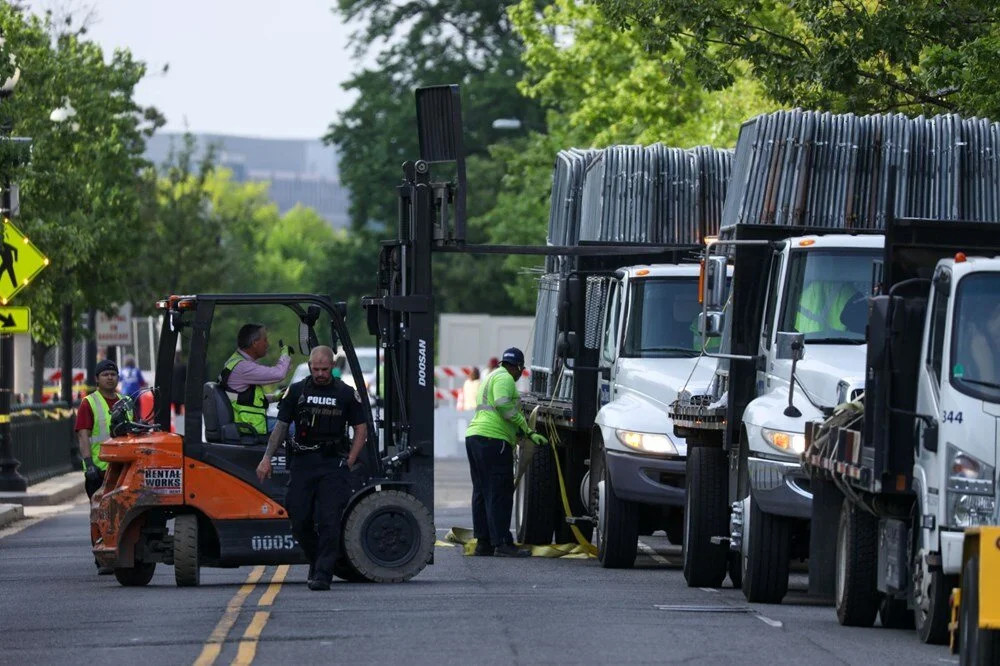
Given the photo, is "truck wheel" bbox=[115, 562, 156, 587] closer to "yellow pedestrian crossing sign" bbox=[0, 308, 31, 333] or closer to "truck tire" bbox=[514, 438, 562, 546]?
"truck tire" bbox=[514, 438, 562, 546]

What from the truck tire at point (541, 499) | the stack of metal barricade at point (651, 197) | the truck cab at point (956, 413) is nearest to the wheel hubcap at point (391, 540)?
the stack of metal barricade at point (651, 197)

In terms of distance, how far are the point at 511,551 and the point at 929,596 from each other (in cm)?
893

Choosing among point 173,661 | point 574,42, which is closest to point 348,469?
point 173,661

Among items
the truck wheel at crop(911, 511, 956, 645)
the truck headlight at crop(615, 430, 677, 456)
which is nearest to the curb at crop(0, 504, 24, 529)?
the truck headlight at crop(615, 430, 677, 456)

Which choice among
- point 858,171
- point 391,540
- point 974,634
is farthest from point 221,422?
point 974,634

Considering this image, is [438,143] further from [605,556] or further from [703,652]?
[703,652]

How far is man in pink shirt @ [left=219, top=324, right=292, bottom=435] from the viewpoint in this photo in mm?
17500

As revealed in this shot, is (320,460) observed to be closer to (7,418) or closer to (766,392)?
(766,392)

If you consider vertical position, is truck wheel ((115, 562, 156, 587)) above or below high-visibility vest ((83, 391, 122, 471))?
below

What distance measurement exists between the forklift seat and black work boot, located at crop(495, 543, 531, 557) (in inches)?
171

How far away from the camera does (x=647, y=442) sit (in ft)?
62.8

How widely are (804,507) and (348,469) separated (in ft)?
11.5

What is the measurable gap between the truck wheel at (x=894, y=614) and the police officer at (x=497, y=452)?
273 inches

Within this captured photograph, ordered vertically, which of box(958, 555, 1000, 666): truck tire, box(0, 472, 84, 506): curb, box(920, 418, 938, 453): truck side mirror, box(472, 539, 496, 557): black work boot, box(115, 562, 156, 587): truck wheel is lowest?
box(0, 472, 84, 506): curb
